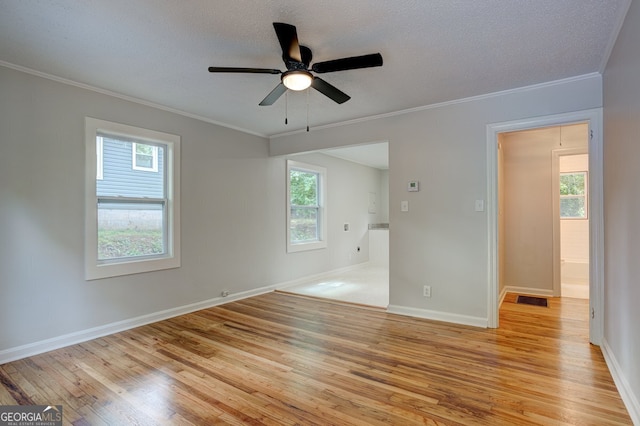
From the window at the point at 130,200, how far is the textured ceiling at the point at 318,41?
0.54 metres

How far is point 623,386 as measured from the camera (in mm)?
2043

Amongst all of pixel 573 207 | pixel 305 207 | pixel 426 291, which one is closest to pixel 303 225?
pixel 305 207

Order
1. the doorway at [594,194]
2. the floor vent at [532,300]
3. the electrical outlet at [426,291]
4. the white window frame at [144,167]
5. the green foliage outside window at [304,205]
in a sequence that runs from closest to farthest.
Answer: the doorway at [594,194], the white window frame at [144,167], the electrical outlet at [426,291], the floor vent at [532,300], the green foliage outside window at [304,205]

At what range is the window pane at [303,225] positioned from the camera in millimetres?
5738

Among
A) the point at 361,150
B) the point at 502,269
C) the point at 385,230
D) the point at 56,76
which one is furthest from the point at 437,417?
the point at 385,230

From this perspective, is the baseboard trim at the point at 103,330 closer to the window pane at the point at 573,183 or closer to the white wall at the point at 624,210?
the white wall at the point at 624,210

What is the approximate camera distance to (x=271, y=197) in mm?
5191

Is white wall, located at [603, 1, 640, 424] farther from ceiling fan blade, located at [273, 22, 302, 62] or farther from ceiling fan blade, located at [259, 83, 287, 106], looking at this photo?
ceiling fan blade, located at [259, 83, 287, 106]

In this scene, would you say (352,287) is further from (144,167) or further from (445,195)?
(144,167)

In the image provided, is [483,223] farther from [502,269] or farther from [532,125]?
[502,269]

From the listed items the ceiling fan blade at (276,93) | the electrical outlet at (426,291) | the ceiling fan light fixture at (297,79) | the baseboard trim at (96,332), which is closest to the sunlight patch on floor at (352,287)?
the electrical outlet at (426,291)

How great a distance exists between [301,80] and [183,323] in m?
2.88

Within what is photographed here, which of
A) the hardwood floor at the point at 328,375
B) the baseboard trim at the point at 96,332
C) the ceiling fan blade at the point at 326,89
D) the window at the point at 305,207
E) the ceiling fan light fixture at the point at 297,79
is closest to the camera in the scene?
the hardwood floor at the point at 328,375

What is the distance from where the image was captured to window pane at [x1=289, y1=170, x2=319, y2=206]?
5.74m
